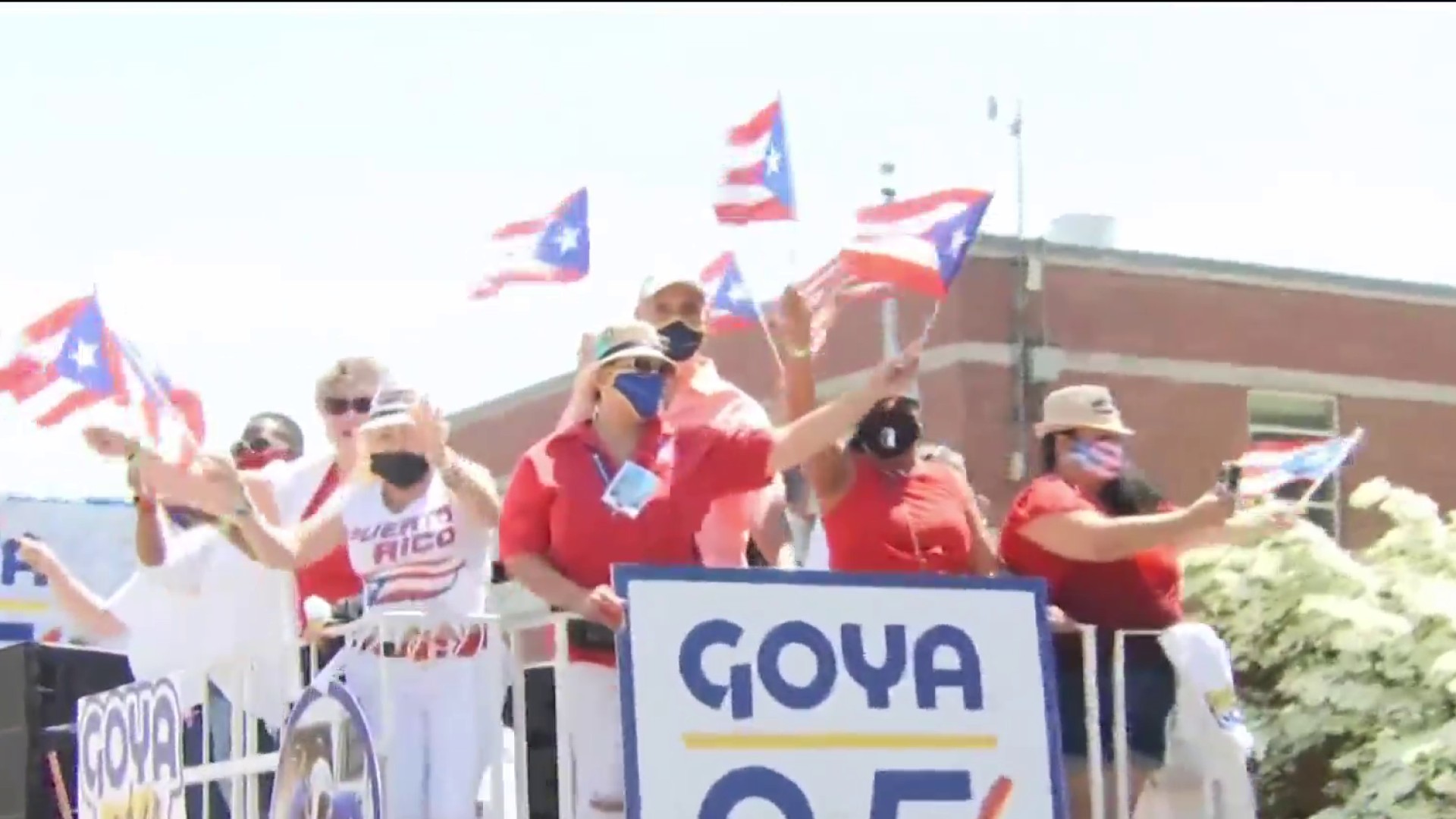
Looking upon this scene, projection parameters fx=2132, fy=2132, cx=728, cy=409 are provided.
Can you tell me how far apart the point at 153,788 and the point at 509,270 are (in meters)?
2.88

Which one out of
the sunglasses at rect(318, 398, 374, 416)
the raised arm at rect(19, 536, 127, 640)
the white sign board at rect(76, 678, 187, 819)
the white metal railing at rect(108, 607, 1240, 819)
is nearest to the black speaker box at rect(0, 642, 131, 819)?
the raised arm at rect(19, 536, 127, 640)

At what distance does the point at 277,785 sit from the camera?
5.72 meters

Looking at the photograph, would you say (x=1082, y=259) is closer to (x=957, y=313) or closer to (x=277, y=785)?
(x=957, y=313)

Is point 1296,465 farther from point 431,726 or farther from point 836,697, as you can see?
point 431,726

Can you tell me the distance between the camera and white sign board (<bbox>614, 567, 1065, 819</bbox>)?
203 inches

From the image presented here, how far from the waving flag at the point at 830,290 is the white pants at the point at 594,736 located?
136 centimetres

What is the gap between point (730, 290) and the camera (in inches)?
366

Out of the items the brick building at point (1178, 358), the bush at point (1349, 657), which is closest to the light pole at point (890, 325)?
the brick building at point (1178, 358)

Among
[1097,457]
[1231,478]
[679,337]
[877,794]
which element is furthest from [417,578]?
[1231,478]

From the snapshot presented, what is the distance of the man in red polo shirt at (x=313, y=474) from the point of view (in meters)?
6.03

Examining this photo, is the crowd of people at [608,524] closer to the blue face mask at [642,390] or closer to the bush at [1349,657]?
the blue face mask at [642,390]

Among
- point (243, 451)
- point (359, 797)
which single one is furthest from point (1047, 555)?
point (243, 451)

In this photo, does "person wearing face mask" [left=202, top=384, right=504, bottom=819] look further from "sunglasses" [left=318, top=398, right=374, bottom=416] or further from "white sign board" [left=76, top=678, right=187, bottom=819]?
"white sign board" [left=76, top=678, right=187, bottom=819]

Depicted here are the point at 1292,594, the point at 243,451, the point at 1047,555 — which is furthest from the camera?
the point at 1292,594
